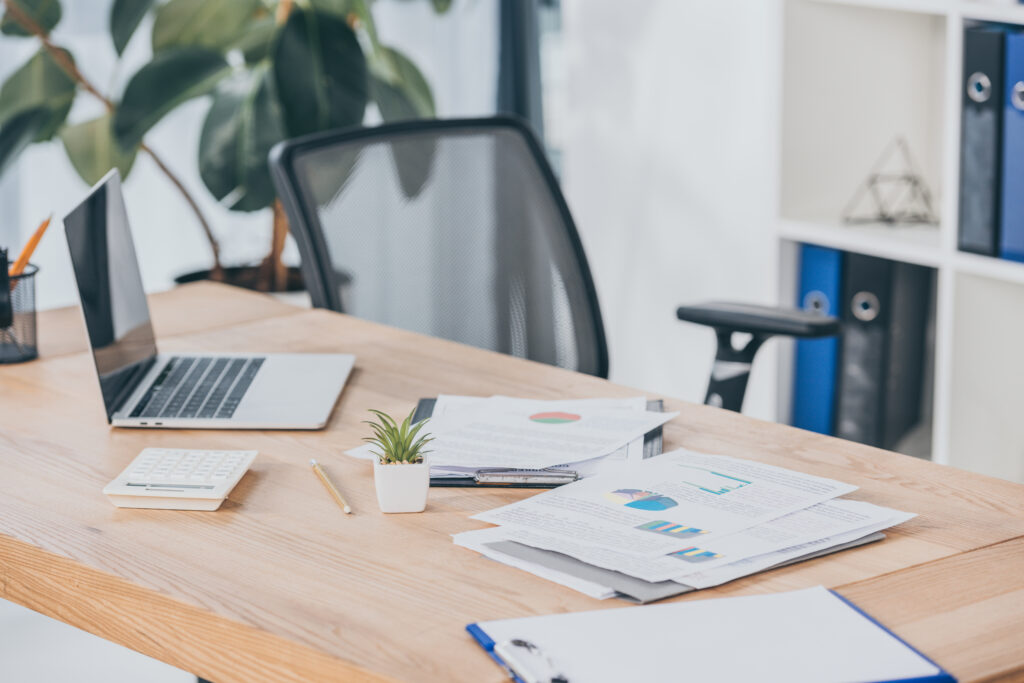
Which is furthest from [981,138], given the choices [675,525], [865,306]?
[675,525]

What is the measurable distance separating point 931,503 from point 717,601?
0.97 ft

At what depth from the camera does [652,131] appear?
276 centimetres

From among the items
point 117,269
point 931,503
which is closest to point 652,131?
point 117,269

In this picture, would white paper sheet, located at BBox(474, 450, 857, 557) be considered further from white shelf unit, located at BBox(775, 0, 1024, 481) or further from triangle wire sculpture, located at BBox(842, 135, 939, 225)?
triangle wire sculpture, located at BBox(842, 135, 939, 225)

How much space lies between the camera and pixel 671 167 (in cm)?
272

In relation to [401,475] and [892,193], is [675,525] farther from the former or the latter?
[892,193]

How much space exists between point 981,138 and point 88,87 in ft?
6.08

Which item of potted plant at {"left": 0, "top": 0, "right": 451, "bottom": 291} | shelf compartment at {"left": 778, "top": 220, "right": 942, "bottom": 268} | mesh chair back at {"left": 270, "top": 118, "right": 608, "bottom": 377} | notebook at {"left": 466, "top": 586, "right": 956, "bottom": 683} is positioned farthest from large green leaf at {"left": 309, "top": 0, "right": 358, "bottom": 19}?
notebook at {"left": 466, "top": 586, "right": 956, "bottom": 683}

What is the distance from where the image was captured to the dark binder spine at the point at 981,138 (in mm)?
1952

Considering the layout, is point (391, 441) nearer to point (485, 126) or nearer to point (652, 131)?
point (485, 126)

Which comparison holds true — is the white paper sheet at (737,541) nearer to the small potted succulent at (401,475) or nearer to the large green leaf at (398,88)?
the small potted succulent at (401,475)

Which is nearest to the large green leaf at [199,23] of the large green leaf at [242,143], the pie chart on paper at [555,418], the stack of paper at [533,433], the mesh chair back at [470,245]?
the large green leaf at [242,143]

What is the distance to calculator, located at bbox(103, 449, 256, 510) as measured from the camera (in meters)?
1.07

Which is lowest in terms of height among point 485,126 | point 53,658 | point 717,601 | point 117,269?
point 53,658
